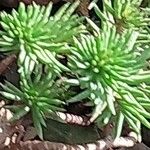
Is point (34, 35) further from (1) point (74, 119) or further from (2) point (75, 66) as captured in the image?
(1) point (74, 119)

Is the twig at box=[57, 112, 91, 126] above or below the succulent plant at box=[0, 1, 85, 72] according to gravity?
below

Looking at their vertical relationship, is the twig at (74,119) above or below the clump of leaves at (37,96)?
below

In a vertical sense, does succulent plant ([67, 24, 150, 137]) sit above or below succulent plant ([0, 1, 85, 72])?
below

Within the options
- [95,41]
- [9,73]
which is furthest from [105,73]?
[9,73]

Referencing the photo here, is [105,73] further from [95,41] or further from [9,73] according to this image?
[9,73]

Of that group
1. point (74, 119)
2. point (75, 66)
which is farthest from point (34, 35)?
point (74, 119)
